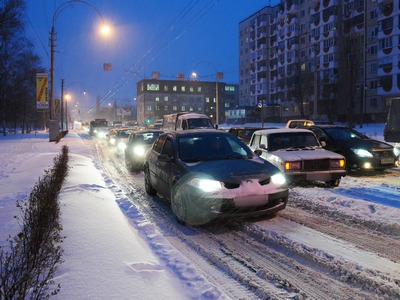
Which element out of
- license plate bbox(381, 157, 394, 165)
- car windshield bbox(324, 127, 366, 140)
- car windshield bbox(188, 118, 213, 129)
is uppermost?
car windshield bbox(188, 118, 213, 129)

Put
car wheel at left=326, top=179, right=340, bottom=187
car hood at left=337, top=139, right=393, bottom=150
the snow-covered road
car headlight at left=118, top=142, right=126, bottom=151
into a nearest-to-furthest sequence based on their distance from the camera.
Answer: the snow-covered road, car wheel at left=326, top=179, right=340, bottom=187, car hood at left=337, top=139, right=393, bottom=150, car headlight at left=118, top=142, right=126, bottom=151

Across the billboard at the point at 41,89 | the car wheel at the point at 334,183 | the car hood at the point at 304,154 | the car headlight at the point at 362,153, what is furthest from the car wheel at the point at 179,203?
the billboard at the point at 41,89

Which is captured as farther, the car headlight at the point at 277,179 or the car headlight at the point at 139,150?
the car headlight at the point at 139,150

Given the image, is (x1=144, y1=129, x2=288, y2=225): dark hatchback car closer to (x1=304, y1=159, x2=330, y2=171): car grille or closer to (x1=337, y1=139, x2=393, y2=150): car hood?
(x1=304, y1=159, x2=330, y2=171): car grille

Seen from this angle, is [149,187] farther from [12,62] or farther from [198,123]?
[12,62]

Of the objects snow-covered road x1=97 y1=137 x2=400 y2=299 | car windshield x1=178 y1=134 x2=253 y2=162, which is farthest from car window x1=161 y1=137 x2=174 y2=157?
snow-covered road x1=97 y1=137 x2=400 y2=299

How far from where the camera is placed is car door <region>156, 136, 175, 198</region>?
24.2ft

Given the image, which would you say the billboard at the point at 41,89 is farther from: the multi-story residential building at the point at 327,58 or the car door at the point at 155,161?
the multi-story residential building at the point at 327,58

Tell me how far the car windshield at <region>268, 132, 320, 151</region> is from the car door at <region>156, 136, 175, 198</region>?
3523mm

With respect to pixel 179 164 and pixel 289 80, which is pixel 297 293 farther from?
pixel 289 80

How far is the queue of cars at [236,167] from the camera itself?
6.02m

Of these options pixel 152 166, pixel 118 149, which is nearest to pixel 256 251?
pixel 152 166

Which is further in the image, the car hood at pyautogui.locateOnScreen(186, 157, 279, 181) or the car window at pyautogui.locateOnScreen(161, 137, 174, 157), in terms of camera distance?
the car window at pyautogui.locateOnScreen(161, 137, 174, 157)

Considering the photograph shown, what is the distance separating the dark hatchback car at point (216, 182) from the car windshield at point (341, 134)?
631 cm
